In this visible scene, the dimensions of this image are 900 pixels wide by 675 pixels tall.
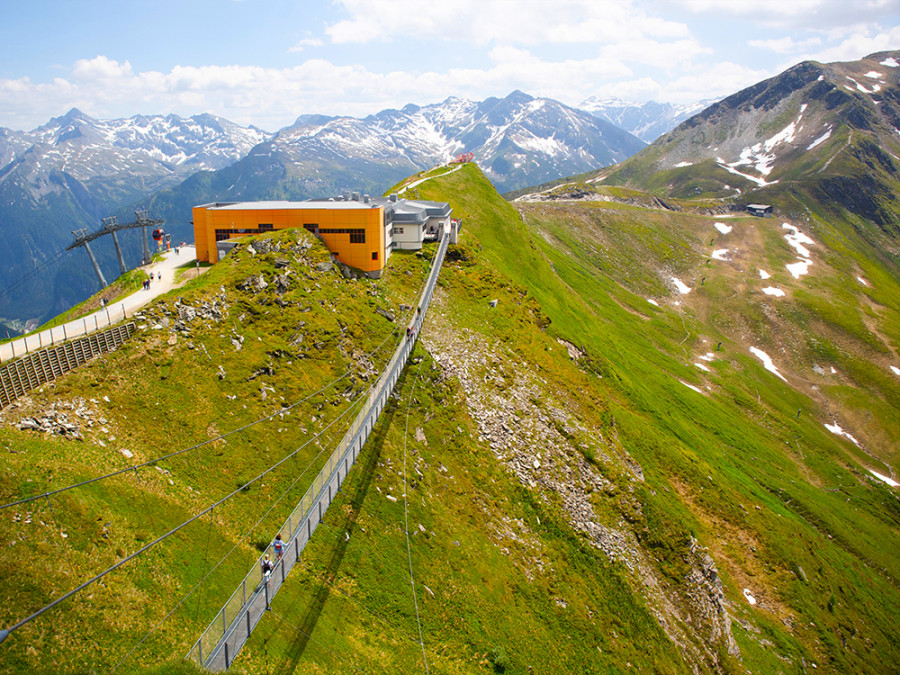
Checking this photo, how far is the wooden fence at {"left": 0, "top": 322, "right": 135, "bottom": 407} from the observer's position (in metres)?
26.5

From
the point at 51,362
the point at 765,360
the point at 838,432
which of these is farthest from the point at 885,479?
the point at 51,362

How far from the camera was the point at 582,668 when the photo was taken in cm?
3675

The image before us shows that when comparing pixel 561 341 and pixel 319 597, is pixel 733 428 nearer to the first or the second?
pixel 561 341

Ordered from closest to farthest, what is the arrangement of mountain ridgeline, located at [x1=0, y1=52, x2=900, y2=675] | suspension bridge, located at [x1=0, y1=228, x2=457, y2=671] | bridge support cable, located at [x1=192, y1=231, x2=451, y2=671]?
1. suspension bridge, located at [x1=0, y1=228, x2=457, y2=671]
2. bridge support cable, located at [x1=192, y1=231, x2=451, y2=671]
3. mountain ridgeline, located at [x1=0, y1=52, x2=900, y2=675]

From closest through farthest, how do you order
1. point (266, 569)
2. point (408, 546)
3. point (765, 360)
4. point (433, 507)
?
point (266, 569)
point (408, 546)
point (433, 507)
point (765, 360)

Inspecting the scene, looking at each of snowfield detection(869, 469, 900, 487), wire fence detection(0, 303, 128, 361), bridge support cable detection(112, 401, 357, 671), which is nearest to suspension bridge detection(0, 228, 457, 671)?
bridge support cable detection(112, 401, 357, 671)

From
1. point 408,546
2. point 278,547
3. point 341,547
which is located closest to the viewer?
point 278,547

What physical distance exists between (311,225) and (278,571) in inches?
1714

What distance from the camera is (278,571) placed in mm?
24703

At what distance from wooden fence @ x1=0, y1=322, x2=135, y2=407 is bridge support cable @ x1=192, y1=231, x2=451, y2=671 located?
17.2 m

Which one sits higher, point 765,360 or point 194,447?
point 194,447

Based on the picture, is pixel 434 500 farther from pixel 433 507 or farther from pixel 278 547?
pixel 278 547

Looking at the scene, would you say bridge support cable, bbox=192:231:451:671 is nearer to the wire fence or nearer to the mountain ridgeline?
the mountain ridgeline

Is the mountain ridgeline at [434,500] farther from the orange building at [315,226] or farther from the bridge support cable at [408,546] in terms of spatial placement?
the orange building at [315,226]
